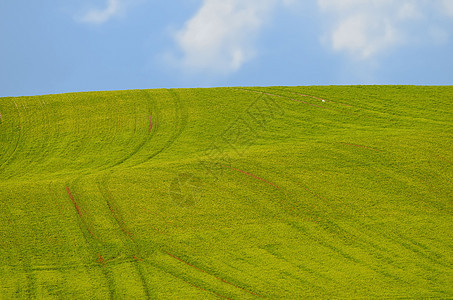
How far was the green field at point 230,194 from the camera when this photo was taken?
832 inches

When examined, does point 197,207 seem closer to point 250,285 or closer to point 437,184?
point 250,285

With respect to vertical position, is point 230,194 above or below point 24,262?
above

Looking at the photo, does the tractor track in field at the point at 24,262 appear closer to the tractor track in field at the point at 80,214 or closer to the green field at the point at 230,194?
the green field at the point at 230,194

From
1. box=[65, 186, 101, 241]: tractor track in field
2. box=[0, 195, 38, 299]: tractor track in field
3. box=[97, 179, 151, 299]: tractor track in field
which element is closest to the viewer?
box=[0, 195, 38, 299]: tractor track in field

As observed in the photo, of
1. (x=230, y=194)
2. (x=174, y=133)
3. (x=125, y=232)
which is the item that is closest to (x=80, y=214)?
(x=125, y=232)

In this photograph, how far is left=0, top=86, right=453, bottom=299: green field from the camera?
21.1 metres

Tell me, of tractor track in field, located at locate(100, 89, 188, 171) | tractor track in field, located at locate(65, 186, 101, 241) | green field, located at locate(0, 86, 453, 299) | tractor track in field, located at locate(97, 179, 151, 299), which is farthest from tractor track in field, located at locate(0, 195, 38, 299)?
tractor track in field, located at locate(100, 89, 188, 171)

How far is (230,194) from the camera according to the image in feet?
93.7

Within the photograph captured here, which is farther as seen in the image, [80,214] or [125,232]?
[80,214]

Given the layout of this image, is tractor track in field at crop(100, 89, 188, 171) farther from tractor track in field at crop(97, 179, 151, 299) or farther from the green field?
tractor track in field at crop(97, 179, 151, 299)

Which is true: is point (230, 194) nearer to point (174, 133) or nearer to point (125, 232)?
point (125, 232)

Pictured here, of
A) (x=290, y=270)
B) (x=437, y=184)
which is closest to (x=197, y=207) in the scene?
(x=290, y=270)

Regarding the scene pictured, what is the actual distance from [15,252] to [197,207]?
10.3m

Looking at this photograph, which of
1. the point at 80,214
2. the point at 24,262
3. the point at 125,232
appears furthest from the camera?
the point at 80,214
